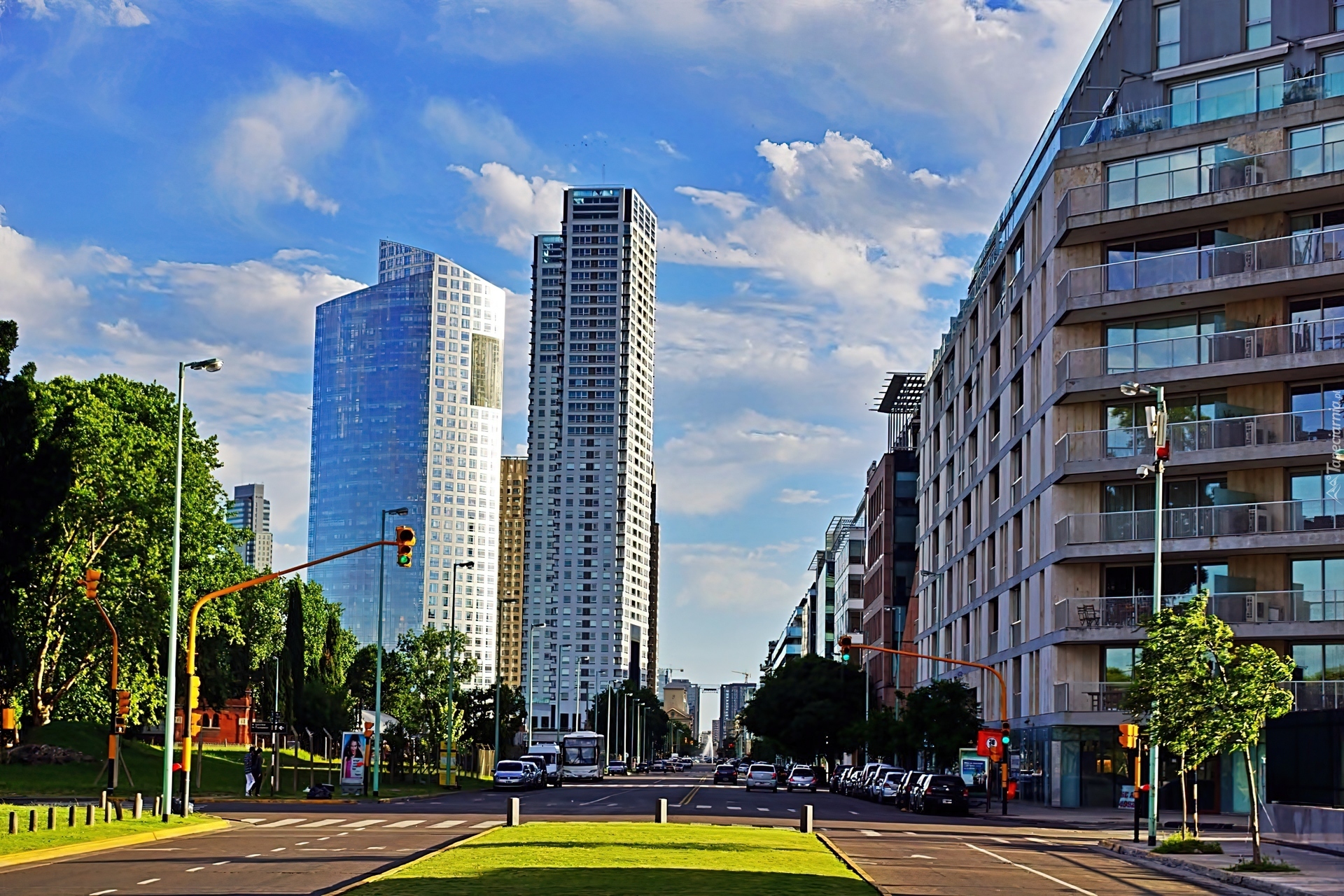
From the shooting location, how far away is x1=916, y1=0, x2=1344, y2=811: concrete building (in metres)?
58.2

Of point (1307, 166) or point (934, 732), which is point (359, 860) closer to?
point (1307, 166)

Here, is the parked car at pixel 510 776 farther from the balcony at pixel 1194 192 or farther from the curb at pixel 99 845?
the curb at pixel 99 845

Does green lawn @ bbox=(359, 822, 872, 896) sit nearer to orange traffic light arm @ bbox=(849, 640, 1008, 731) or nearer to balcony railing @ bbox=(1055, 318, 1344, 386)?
orange traffic light arm @ bbox=(849, 640, 1008, 731)

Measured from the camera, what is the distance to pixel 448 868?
83.6 ft

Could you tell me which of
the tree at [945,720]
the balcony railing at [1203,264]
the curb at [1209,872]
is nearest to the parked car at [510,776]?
the tree at [945,720]

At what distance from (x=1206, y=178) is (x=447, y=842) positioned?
41573 millimetres

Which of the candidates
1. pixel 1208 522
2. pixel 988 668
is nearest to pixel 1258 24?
pixel 1208 522

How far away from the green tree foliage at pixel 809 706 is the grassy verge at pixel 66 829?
86677 mm

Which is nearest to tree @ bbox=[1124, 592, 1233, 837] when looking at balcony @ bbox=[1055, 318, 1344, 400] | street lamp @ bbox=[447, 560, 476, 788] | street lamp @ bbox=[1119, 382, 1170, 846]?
street lamp @ bbox=[1119, 382, 1170, 846]

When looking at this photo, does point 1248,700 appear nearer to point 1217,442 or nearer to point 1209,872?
point 1209,872

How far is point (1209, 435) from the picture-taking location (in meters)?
59.8

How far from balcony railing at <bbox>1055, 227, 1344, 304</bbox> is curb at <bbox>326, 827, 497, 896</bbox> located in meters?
37.5

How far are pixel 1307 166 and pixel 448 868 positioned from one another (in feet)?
152

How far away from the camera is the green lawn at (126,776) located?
193 ft
